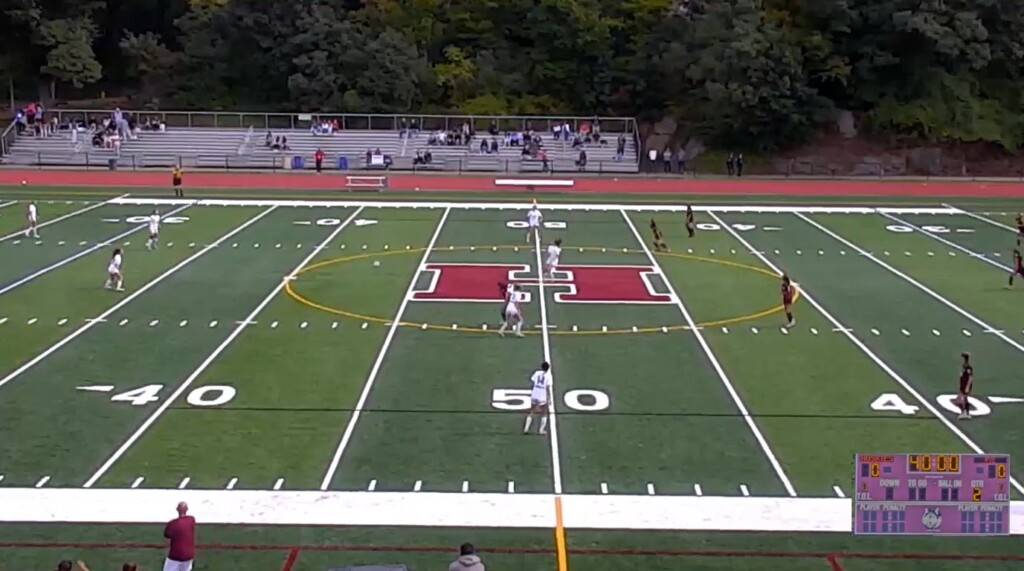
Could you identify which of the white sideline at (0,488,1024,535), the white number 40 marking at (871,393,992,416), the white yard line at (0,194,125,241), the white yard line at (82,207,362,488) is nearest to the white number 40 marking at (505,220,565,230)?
the white yard line at (82,207,362,488)

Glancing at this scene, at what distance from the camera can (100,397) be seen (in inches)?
758

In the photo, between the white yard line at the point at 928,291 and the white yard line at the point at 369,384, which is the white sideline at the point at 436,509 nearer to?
the white yard line at the point at 369,384

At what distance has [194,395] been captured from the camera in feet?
63.7

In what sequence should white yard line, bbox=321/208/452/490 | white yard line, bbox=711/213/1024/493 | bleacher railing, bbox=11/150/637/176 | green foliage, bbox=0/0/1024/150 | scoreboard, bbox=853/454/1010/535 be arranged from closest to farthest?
scoreboard, bbox=853/454/1010/535, white yard line, bbox=321/208/452/490, white yard line, bbox=711/213/1024/493, bleacher railing, bbox=11/150/637/176, green foliage, bbox=0/0/1024/150

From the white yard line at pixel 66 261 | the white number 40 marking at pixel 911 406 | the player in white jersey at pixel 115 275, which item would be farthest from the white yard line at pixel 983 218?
the white yard line at pixel 66 261

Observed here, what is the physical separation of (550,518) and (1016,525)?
5.52 metres

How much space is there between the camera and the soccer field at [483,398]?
1388cm

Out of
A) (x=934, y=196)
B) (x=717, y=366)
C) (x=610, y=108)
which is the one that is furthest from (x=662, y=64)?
(x=717, y=366)

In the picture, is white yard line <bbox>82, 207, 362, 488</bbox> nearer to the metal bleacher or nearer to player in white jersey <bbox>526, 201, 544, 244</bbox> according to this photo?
player in white jersey <bbox>526, 201, 544, 244</bbox>

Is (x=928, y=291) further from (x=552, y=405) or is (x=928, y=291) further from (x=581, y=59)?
(x=581, y=59)

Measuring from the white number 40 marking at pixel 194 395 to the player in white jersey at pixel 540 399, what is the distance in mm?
4948

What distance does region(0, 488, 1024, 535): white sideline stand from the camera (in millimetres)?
14133

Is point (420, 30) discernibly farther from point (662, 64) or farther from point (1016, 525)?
point (1016, 525)

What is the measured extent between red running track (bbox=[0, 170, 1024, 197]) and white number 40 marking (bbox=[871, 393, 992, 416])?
3612 centimetres
